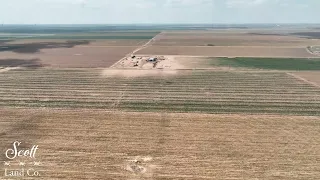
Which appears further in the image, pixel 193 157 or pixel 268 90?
pixel 268 90

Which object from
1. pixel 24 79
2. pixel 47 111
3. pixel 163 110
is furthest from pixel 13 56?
pixel 163 110

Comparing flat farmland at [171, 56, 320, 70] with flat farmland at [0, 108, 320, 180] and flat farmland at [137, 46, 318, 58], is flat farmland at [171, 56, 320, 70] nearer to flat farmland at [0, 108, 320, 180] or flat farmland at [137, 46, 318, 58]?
flat farmland at [137, 46, 318, 58]

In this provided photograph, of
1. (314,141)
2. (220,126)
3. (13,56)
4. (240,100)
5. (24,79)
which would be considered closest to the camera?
(314,141)

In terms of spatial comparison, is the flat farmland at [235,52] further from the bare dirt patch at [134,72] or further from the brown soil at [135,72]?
the bare dirt patch at [134,72]

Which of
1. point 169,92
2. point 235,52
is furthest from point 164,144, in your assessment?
point 235,52

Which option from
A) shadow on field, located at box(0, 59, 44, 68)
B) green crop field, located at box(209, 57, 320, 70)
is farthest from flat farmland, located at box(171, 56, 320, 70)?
shadow on field, located at box(0, 59, 44, 68)

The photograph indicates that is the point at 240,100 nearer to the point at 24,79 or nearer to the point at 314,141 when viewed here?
Answer: the point at 314,141

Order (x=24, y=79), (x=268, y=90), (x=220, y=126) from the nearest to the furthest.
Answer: (x=220, y=126)
(x=268, y=90)
(x=24, y=79)

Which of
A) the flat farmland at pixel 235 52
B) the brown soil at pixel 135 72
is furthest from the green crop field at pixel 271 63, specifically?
the brown soil at pixel 135 72
